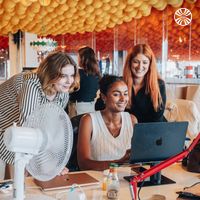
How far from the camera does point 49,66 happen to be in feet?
6.81

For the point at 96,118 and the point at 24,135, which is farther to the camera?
the point at 96,118

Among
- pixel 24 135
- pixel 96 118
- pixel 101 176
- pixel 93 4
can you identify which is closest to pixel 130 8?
pixel 93 4

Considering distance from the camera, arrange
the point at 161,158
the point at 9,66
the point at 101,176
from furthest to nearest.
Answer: the point at 9,66 < the point at 101,176 < the point at 161,158

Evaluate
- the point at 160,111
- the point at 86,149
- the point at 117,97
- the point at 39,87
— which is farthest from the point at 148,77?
the point at 39,87

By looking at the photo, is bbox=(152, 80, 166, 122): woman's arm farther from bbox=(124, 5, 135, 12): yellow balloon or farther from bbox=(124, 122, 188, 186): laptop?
bbox=(124, 5, 135, 12): yellow balloon

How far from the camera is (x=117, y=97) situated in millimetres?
2336

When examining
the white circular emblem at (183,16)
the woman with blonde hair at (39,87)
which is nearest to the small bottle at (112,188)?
the woman with blonde hair at (39,87)

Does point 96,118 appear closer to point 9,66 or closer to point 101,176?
point 101,176

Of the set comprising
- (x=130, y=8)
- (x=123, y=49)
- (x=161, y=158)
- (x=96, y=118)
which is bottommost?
(x=161, y=158)

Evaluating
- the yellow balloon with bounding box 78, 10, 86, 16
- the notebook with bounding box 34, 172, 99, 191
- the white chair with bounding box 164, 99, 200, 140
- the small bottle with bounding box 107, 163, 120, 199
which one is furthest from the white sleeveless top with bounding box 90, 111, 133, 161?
the yellow balloon with bounding box 78, 10, 86, 16

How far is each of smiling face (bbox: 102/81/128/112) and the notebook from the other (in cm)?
57

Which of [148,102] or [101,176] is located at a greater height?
[148,102]

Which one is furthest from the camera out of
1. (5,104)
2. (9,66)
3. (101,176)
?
(9,66)

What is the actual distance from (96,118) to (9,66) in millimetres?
6647
